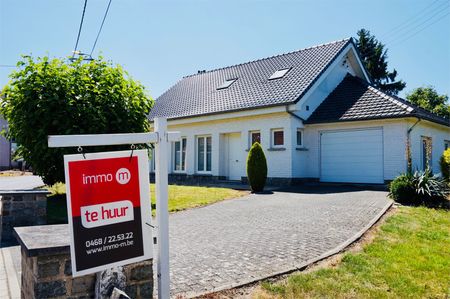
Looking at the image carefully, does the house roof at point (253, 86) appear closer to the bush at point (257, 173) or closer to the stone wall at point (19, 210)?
the bush at point (257, 173)

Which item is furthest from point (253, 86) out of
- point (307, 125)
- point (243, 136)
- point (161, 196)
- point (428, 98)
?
point (428, 98)

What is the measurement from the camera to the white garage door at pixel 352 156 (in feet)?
46.6

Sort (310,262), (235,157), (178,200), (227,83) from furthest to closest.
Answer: (227,83) < (235,157) < (178,200) < (310,262)

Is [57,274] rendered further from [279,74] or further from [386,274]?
[279,74]

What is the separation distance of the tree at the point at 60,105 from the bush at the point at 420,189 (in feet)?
24.7

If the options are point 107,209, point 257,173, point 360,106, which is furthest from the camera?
point 360,106

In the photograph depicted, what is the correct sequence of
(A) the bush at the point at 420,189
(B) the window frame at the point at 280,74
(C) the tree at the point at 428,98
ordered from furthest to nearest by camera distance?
(C) the tree at the point at 428,98
(B) the window frame at the point at 280,74
(A) the bush at the point at 420,189

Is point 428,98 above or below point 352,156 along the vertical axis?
above

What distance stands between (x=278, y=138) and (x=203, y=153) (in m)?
4.58

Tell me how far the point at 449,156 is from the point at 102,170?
13.5m

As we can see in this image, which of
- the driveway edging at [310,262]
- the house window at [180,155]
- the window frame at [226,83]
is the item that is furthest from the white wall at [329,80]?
the driveway edging at [310,262]

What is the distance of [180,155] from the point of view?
779 inches

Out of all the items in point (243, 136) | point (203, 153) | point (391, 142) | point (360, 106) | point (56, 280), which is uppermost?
point (360, 106)

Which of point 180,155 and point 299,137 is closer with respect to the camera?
point 299,137
